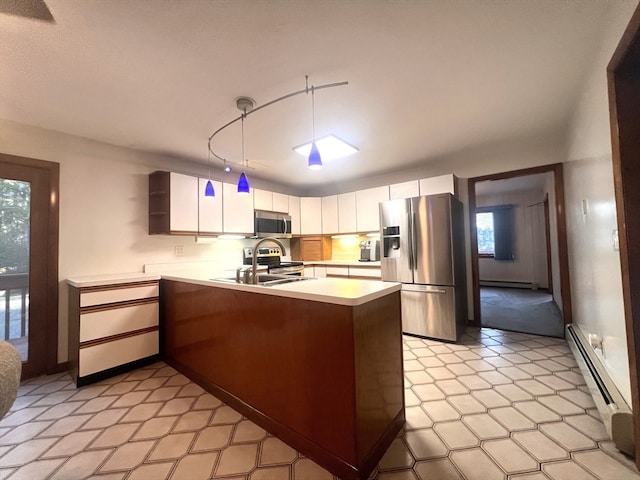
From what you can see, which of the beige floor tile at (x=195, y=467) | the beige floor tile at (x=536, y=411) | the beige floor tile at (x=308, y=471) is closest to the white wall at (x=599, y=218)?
the beige floor tile at (x=536, y=411)

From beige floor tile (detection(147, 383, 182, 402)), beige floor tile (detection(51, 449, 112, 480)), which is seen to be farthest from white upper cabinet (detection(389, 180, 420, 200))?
beige floor tile (detection(51, 449, 112, 480))

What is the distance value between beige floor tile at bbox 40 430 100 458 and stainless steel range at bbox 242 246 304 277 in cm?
241

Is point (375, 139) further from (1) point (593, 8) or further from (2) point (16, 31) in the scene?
(2) point (16, 31)

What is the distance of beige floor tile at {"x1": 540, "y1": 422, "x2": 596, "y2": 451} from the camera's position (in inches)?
56.9

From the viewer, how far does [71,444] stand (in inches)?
61.8

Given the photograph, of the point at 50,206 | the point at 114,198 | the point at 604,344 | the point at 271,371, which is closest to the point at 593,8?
the point at 604,344

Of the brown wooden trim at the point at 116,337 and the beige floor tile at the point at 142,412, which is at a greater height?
the brown wooden trim at the point at 116,337

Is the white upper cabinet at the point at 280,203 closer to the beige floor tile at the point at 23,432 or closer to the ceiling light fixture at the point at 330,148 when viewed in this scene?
the ceiling light fixture at the point at 330,148

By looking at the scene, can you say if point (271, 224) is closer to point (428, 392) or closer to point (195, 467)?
point (428, 392)

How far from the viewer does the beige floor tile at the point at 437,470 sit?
1.28 m

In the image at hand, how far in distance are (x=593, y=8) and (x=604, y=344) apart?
210cm

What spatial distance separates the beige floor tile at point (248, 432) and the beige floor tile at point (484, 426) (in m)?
1.30

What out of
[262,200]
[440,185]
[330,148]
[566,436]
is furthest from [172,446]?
[440,185]

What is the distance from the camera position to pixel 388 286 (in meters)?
1.61
